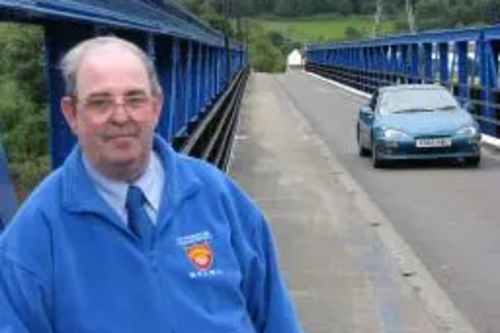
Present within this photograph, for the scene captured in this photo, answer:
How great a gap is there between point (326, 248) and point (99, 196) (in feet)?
30.5

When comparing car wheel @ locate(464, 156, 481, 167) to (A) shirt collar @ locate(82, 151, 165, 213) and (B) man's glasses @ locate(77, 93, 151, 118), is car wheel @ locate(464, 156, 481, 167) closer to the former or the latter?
(A) shirt collar @ locate(82, 151, 165, 213)

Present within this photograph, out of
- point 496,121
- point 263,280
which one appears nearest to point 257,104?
point 496,121

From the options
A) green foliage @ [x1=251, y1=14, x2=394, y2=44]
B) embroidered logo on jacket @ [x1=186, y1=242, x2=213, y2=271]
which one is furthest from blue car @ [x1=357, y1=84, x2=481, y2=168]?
green foliage @ [x1=251, y1=14, x2=394, y2=44]

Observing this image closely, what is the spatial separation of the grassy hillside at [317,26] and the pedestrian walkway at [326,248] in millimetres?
97906

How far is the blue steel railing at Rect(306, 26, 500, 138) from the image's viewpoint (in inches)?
1009

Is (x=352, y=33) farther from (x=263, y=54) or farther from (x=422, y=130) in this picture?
(x=422, y=130)

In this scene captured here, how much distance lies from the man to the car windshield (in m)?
18.7

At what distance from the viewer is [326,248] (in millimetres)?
12234

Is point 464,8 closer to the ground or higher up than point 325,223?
higher up

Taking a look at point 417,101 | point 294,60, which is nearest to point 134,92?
point 417,101

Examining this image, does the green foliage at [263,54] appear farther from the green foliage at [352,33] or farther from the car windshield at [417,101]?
the car windshield at [417,101]

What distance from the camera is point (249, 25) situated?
14388 cm

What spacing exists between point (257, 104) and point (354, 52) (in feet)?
53.3

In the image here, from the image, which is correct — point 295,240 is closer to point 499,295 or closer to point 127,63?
point 499,295
